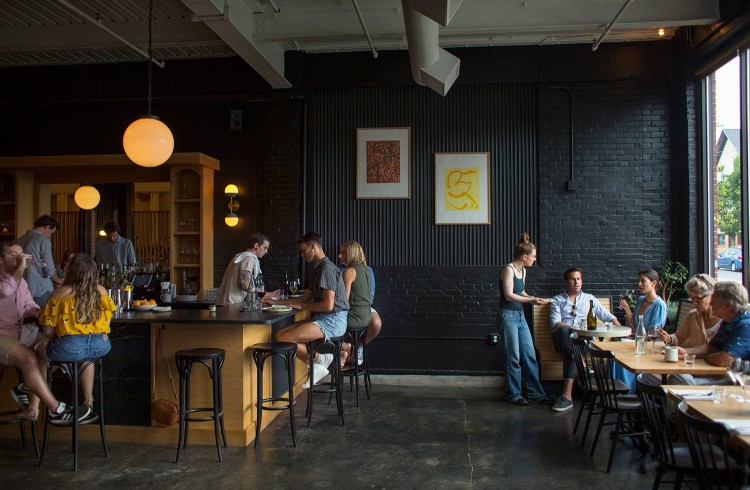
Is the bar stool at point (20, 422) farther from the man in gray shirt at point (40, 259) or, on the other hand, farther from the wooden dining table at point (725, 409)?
the wooden dining table at point (725, 409)

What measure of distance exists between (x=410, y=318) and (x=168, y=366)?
342 centimetres

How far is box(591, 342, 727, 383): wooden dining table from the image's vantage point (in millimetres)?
4105

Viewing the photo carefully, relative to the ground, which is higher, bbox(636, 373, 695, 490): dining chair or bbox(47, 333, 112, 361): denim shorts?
bbox(47, 333, 112, 361): denim shorts

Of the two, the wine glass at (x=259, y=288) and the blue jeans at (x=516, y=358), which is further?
the blue jeans at (x=516, y=358)

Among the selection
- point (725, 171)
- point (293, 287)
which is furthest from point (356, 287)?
point (725, 171)

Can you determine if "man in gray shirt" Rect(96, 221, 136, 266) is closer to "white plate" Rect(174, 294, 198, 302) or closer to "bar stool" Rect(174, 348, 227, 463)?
"white plate" Rect(174, 294, 198, 302)

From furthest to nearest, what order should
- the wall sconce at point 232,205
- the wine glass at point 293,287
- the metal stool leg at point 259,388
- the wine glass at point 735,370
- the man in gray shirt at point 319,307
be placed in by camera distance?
the wall sconce at point 232,205
the wine glass at point 293,287
the man in gray shirt at point 319,307
the metal stool leg at point 259,388
the wine glass at point 735,370

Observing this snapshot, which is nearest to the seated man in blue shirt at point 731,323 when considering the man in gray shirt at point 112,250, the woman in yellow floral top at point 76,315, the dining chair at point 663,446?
the dining chair at point 663,446

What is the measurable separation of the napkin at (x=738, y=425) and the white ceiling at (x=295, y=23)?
4.30 metres

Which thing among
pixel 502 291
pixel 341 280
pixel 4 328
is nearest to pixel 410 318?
pixel 502 291

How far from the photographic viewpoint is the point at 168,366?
5160 millimetres

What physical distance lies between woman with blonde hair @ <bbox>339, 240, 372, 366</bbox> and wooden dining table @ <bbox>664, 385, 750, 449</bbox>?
11.1 feet

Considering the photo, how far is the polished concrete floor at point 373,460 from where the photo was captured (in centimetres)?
433

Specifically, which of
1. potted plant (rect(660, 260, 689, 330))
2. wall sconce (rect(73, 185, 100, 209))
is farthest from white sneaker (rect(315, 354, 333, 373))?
wall sconce (rect(73, 185, 100, 209))
